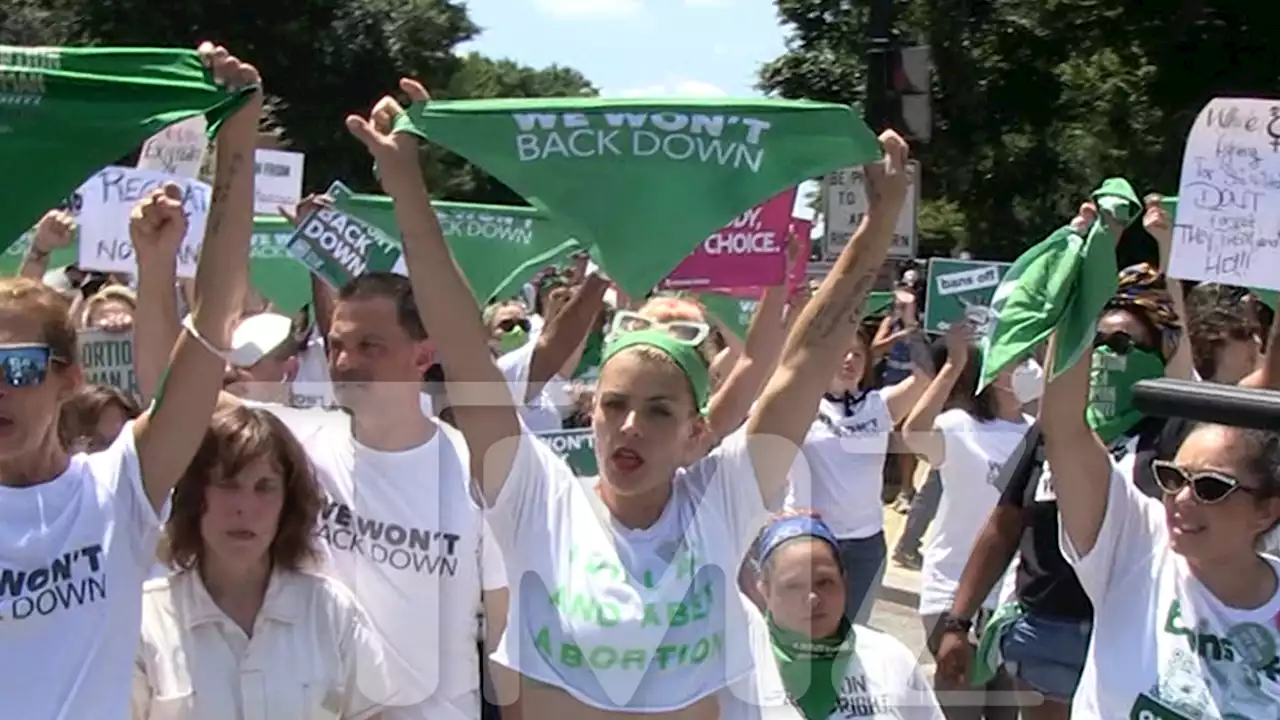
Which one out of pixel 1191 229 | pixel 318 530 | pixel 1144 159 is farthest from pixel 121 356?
pixel 1144 159

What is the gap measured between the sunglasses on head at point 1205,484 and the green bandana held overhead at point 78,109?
1.93m

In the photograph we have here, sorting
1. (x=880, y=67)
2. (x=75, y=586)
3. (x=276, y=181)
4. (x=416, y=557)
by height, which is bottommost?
(x=416, y=557)

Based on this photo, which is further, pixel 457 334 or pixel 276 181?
pixel 276 181

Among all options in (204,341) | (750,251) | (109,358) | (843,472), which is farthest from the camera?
(843,472)

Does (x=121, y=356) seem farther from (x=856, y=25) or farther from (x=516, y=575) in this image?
(x=856, y=25)

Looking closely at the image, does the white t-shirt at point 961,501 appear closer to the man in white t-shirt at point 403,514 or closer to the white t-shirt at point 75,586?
the man in white t-shirt at point 403,514

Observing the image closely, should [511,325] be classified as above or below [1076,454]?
below

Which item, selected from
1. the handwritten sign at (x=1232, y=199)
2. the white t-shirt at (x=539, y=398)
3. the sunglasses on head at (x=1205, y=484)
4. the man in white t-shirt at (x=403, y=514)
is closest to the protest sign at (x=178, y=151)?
the white t-shirt at (x=539, y=398)

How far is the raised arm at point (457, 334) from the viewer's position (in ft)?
9.57

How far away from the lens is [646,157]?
321 centimetres

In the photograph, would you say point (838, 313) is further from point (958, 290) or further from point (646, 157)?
point (958, 290)

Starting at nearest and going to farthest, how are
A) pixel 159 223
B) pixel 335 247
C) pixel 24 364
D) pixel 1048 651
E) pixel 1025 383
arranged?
pixel 24 364, pixel 159 223, pixel 1048 651, pixel 335 247, pixel 1025 383

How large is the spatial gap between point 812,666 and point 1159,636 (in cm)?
83

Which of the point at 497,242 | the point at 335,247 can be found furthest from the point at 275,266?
the point at 335,247
